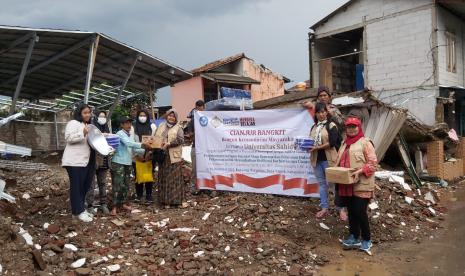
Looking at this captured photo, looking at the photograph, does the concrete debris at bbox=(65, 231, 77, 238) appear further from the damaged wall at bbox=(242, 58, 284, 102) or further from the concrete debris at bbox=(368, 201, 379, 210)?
the damaged wall at bbox=(242, 58, 284, 102)

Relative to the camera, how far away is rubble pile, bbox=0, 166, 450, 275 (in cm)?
450

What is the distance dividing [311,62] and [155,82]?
281 inches

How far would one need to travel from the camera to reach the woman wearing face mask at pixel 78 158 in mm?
5441

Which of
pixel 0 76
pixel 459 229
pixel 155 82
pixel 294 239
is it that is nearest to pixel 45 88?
pixel 0 76

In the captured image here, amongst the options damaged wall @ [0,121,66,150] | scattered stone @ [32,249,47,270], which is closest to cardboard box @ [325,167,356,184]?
scattered stone @ [32,249,47,270]

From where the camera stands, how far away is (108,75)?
427 inches

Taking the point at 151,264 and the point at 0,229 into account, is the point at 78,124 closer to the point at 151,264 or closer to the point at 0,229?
the point at 0,229

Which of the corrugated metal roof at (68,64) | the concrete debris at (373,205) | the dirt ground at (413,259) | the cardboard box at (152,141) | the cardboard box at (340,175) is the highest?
the corrugated metal roof at (68,64)

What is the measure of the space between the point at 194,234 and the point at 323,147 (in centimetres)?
203

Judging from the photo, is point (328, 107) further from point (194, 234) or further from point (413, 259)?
point (194, 234)

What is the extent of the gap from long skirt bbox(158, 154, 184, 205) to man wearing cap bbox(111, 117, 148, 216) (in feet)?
1.65

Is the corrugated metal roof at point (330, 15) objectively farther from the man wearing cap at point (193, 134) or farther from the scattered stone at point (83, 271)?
the scattered stone at point (83, 271)

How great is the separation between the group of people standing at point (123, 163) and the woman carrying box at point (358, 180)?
8.40ft

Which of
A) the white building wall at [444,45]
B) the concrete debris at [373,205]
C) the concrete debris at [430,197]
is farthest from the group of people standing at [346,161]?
the white building wall at [444,45]
